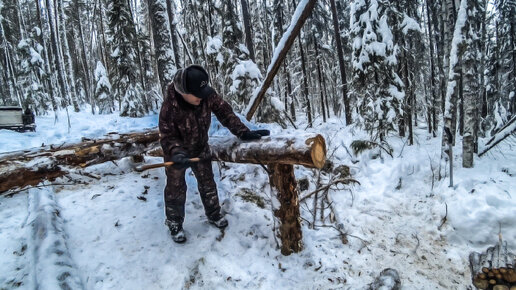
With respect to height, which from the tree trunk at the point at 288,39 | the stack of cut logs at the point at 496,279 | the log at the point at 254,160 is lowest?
the stack of cut logs at the point at 496,279

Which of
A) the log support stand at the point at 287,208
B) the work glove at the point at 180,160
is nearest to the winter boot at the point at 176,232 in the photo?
the work glove at the point at 180,160

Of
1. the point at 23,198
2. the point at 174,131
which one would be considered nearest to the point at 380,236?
the point at 174,131

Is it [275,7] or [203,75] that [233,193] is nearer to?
[203,75]

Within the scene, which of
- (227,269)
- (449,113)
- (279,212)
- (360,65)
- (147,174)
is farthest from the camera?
(360,65)

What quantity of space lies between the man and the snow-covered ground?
418mm

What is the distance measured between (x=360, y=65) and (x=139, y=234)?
8.41 m

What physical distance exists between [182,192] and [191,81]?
1479 millimetres

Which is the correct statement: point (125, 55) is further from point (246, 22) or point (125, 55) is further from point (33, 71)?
point (246, 22)

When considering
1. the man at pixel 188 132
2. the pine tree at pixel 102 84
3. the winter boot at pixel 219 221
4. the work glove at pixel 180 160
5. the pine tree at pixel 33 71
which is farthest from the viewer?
the pine tree at pixel 102 84

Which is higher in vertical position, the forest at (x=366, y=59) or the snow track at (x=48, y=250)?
the forest at (x=366, y=59)

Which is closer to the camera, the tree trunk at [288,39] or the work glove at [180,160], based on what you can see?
the work glove at [180,160]

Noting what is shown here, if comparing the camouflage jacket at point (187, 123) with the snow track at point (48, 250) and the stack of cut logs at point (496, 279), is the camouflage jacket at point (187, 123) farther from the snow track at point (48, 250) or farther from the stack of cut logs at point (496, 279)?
the stack of cut logs at point (496, 279)

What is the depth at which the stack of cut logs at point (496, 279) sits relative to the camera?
115 inches

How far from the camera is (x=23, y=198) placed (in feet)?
14.5
